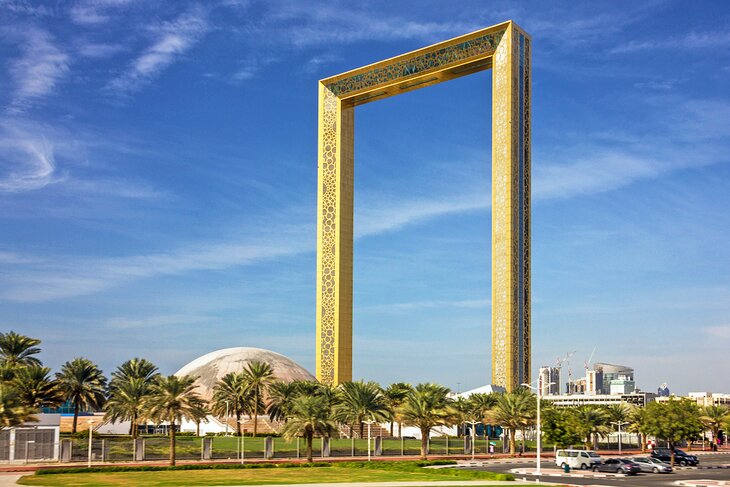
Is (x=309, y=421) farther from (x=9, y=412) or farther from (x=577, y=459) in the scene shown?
(x=9, y=412)

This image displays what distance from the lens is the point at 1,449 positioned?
61.5 meters

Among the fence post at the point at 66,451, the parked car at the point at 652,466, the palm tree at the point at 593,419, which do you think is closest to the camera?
the fence post at the point at 66,451

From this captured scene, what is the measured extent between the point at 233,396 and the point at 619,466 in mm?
48409

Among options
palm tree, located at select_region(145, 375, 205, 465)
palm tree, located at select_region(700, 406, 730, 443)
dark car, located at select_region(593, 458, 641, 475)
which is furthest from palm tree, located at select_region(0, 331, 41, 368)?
palm tree, located at select_region(700, 406, 730, 443)

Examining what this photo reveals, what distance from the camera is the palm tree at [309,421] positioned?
6538cm

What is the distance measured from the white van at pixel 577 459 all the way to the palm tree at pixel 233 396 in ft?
140

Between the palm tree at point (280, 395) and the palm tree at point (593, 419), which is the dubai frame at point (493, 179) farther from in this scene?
the palm tree at point (280, 395)

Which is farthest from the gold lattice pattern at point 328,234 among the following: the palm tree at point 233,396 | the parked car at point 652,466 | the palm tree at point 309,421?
the parked car at point 652,466

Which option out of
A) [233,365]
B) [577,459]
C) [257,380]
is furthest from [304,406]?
[233,365]

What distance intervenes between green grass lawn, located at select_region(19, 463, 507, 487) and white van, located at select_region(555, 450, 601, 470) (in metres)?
13.7

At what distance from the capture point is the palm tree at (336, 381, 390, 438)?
A: 7475 centimetres

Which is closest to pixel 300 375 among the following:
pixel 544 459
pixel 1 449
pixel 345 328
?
pixel 345 328

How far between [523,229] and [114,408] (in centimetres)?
4859

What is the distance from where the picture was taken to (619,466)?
210 ft
